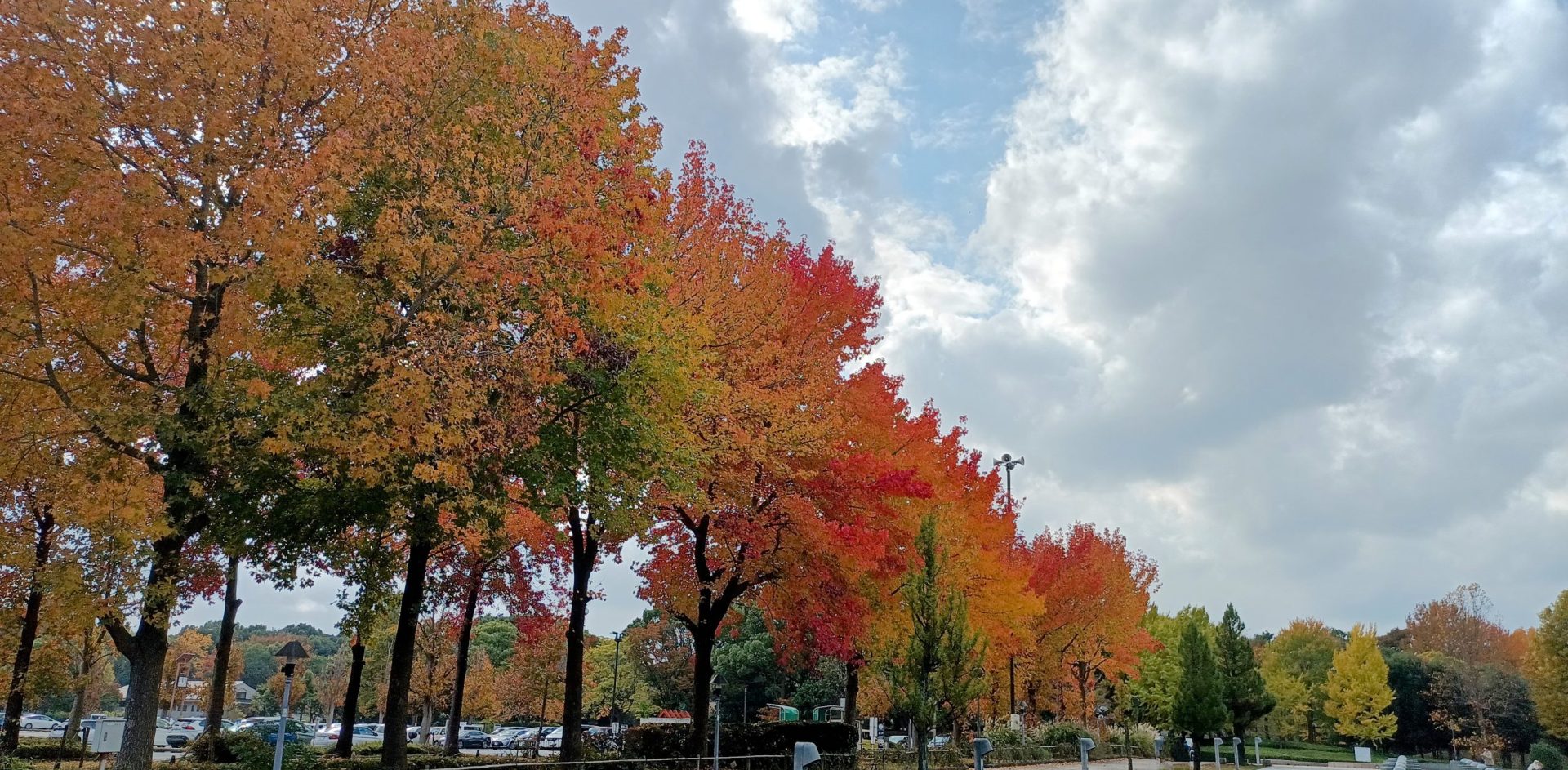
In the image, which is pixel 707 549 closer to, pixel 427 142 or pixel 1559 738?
pixel 427 142

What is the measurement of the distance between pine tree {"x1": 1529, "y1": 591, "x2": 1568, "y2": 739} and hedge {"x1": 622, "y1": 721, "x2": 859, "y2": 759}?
5004cm

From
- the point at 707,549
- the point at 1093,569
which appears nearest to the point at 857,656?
the point at 707,549

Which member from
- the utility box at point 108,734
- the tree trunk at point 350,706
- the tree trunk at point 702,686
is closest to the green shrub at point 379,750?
the tree trunk at point 350,706

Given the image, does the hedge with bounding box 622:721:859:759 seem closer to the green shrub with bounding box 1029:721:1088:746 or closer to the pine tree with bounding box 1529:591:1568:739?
the green shrub with bounding box 1029:721:1088:746

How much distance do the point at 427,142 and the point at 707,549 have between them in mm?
12744

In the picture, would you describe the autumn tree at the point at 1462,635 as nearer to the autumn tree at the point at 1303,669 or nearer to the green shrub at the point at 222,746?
the autumn tree at the point at 1303,669

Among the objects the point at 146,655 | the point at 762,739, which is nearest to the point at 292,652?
the point at 146,655

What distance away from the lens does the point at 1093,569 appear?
4184 centimetres

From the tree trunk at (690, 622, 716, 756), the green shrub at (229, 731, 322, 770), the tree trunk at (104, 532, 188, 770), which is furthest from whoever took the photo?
the tree trunk at (690, 622, 716, 756)

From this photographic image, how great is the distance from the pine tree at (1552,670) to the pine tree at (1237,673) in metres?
30.0

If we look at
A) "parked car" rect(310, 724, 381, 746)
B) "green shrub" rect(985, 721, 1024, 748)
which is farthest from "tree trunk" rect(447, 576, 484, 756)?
"parked car" rect(310, 724, 381, 746)

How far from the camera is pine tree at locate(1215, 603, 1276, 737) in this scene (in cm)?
3456

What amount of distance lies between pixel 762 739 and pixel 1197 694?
1492cm

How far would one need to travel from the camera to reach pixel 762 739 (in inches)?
976
